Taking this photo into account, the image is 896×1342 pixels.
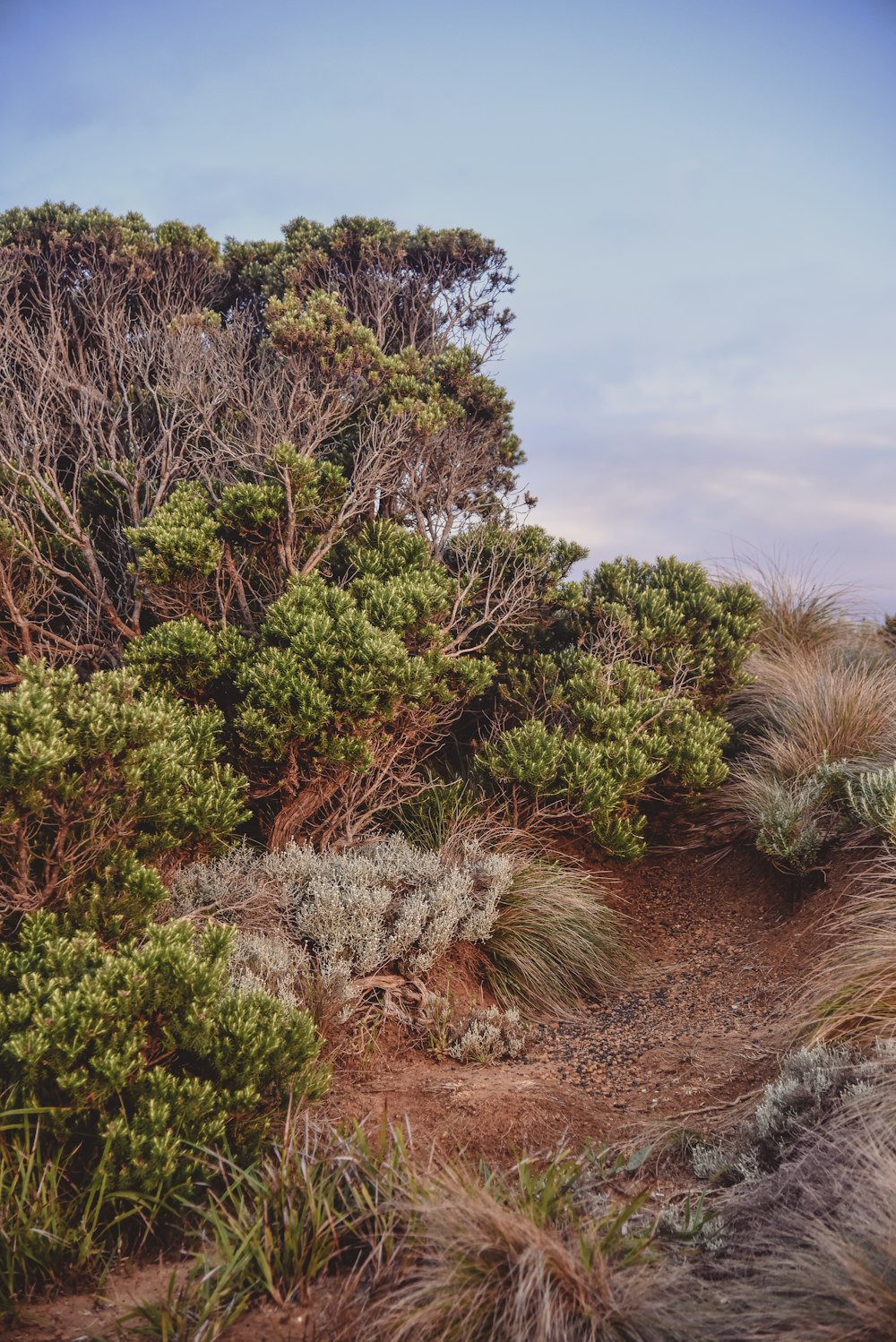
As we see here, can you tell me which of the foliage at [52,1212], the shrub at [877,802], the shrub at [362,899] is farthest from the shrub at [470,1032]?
the shrub at [877,802]

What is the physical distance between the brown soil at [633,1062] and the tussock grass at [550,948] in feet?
0.56

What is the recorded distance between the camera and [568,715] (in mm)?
7492

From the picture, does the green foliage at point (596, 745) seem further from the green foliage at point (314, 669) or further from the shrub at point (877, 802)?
the shrub at point (877, 802)

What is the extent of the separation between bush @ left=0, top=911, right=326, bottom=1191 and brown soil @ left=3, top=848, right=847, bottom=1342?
457 millimetres

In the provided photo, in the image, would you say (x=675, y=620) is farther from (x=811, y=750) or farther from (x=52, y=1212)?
(x=52, y=1212)

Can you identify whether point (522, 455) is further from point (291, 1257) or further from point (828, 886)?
point (291, 1257)

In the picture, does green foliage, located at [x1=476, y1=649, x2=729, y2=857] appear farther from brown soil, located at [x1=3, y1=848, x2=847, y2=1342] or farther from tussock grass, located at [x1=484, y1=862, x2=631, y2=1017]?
brown soil, located at [x1=3, y1=848, x2=847, y2=1342]

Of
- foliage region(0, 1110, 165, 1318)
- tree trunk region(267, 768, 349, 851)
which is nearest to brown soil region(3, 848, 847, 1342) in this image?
foliage region(0, 1110, 165, 1318)

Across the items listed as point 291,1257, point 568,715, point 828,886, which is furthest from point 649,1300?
point 568,715

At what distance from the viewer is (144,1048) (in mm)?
3715

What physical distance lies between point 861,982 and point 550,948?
6.87 feet

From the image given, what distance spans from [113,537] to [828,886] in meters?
6.25

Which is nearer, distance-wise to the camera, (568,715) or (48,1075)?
(48,1075)

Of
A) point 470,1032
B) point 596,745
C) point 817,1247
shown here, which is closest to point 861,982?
point 817,1247
